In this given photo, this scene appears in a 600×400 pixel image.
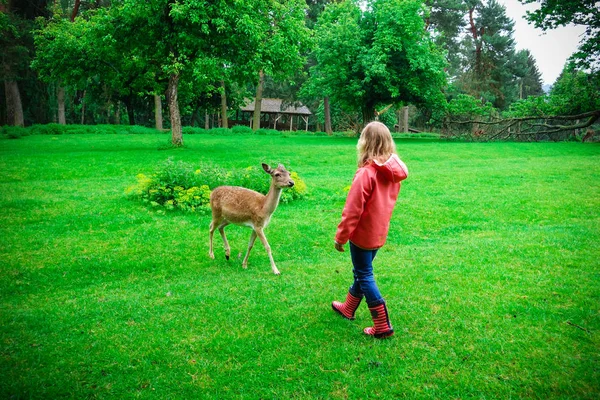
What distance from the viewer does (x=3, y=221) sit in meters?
9.17

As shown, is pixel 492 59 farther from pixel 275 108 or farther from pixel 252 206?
pixel 252 206

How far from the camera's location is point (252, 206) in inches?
273

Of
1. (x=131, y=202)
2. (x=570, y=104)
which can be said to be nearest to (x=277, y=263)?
(x=131, y=202)

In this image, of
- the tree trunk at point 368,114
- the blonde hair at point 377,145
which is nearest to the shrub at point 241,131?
the tree trunk at point 368,114

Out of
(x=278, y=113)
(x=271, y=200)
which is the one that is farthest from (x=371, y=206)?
(x=278, y=113)

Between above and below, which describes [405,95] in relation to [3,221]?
above

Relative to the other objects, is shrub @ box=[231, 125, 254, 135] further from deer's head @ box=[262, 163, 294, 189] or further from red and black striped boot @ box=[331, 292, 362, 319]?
red and black striped boot @ box=[331, 292, 362, 319]

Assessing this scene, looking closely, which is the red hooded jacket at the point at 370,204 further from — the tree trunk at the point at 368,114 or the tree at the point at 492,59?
the tree at the point at 492,59

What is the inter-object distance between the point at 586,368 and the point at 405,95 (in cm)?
3381

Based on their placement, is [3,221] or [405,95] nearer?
[3,221]

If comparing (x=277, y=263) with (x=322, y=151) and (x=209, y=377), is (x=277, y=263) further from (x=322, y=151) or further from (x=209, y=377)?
(x=322, y=151)

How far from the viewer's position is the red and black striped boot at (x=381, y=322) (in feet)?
14.9

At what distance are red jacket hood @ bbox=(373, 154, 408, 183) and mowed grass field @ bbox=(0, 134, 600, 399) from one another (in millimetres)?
1799

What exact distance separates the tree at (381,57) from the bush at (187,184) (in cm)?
2366
